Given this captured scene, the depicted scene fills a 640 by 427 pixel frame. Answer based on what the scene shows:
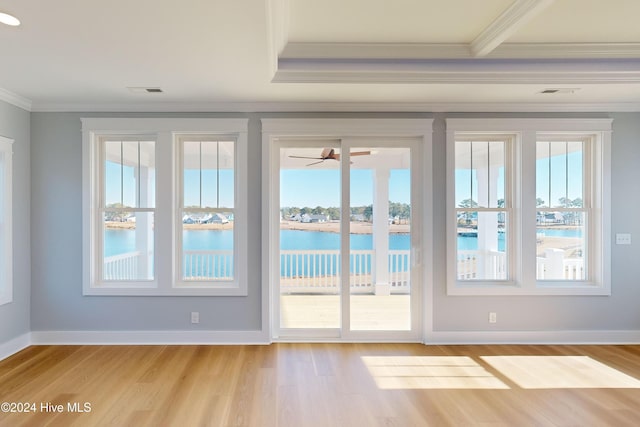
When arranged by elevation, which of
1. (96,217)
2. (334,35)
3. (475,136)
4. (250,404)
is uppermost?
(334,35)

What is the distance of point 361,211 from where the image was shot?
3904 mm

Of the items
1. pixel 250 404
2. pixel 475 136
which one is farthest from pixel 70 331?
pixel 475 136

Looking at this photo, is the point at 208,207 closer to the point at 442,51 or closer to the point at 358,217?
the point at 358,217

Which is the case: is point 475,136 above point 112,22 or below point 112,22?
below

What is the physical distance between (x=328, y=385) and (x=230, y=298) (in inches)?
57.8

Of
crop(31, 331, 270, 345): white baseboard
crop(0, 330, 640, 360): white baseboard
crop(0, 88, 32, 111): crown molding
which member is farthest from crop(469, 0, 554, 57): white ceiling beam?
crop(0, 88, 32, 111): crown molding

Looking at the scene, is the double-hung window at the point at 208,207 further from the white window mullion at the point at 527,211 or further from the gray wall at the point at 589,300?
the white window mullion at the point at 527,211

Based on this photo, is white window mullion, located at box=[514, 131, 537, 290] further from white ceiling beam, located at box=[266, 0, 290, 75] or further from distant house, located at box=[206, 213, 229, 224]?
distant house, located at box=[206, 213, 229, 224]

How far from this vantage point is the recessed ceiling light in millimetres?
2033

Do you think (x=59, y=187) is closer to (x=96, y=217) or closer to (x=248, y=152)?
(x=96, y=217)

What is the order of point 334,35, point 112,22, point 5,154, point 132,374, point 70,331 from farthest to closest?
point 70,331 < point 5,154 < point 132,374 < point 334,35 < point 112,22

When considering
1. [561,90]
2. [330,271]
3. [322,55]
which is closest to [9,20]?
[322,55]

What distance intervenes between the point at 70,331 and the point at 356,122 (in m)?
3.75

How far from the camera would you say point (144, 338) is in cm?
375
